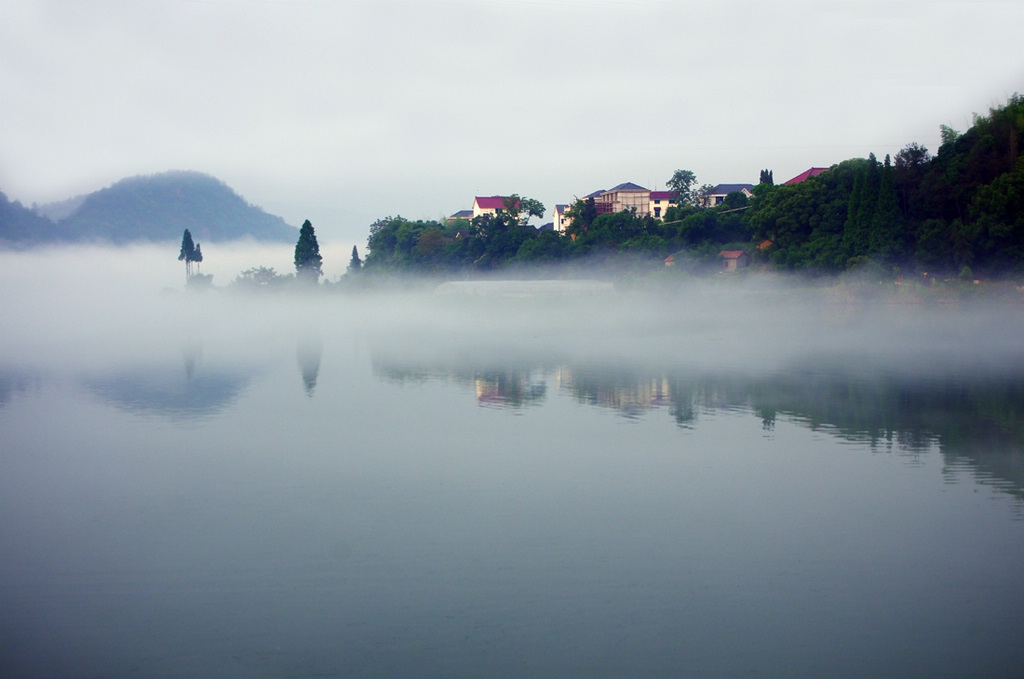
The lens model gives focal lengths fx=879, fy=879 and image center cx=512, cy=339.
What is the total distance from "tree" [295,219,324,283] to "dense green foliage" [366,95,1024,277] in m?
12.4

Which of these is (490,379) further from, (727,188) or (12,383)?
(727,188)

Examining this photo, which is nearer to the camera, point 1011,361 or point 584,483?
point 584,483

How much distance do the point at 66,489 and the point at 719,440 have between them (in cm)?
706

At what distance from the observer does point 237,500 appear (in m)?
7.99

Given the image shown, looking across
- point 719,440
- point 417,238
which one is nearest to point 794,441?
point 719,440

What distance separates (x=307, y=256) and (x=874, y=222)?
34.3 m

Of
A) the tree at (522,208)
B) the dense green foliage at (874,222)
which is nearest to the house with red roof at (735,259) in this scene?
the dense green foliage at (874,222)

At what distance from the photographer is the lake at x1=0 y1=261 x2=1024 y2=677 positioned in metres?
5.24

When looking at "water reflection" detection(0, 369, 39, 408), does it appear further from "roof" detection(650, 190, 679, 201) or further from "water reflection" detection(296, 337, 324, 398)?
"roof" detection(650, 190, 679, 201)

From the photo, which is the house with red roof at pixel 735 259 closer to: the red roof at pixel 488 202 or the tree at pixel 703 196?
the tree at pixel 703 196

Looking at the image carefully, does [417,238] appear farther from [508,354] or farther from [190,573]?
[190,573]

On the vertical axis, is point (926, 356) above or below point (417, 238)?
below

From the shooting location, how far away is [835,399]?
13.7 meters

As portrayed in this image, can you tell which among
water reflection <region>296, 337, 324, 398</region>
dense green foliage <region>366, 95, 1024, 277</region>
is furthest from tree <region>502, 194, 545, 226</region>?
water reflection <region>296, 337, 324, 398</region>
